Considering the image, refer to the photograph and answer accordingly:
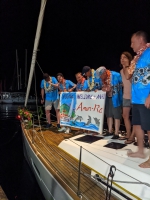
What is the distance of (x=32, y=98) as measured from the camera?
43125 millimetres

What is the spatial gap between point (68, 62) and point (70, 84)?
43905 mm

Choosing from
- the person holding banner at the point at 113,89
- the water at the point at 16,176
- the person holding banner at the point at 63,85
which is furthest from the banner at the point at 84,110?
the water at the point at 16,176

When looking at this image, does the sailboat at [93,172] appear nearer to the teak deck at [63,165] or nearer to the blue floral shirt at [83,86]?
the teak deck at [63,165]

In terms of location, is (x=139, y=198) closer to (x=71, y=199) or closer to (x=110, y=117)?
(x=71, y=199)

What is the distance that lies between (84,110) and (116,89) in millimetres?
1100

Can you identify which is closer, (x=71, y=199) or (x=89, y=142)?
(x=71, y=199)

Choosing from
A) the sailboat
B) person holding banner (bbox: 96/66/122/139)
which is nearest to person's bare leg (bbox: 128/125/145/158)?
the sailboat

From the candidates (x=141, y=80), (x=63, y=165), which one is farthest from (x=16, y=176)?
(x=141, y=80)

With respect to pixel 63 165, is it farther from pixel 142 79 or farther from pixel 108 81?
pixel 142 79

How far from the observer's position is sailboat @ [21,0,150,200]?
287 cm

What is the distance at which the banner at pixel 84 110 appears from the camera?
5.41 metres

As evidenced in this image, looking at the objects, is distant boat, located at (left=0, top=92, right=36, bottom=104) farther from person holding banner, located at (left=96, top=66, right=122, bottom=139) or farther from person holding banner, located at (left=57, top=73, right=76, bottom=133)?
person holding banner, located at (left=96, top=66, right=122, bottom=139)

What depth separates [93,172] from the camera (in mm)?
3699

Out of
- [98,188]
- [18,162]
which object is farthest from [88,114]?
[18,162]
